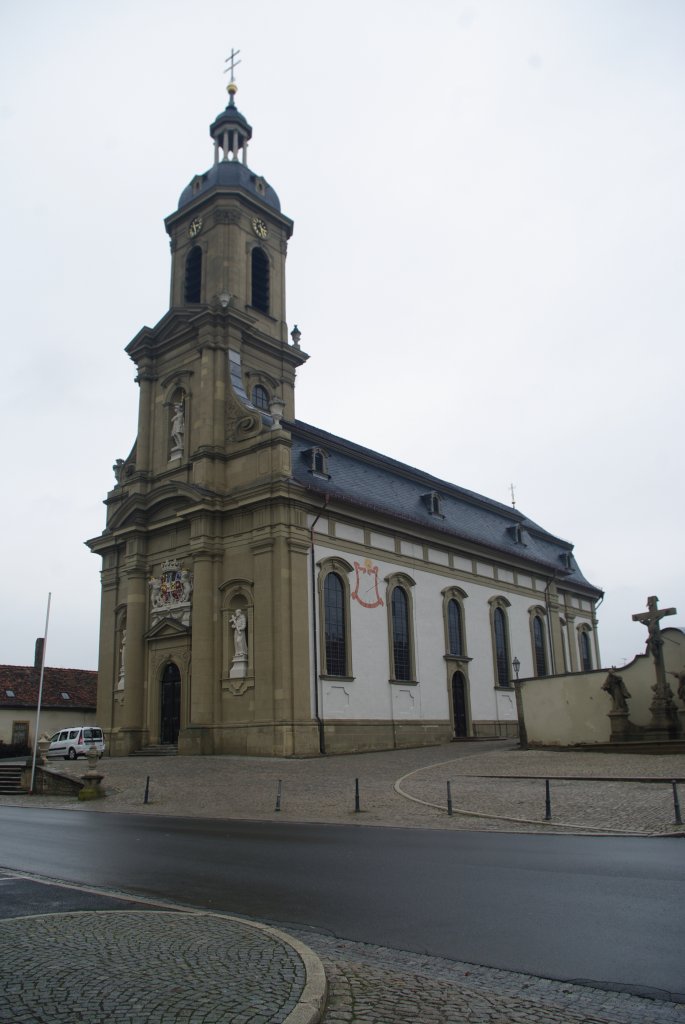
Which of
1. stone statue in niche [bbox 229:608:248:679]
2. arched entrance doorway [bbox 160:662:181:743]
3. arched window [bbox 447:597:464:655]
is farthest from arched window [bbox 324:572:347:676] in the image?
arched window [bbox 447:597:464:655]

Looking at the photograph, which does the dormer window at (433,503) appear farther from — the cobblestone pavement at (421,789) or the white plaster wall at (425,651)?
the cobblestone pavement at (421,789)

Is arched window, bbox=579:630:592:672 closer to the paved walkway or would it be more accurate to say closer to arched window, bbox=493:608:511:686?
arched window, bbox=493:608:511:686

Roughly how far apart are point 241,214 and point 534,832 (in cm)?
3499

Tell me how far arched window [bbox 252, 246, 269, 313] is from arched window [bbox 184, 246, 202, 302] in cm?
270

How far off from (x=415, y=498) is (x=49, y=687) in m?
30.9

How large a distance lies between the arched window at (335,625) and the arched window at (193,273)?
16.6 m

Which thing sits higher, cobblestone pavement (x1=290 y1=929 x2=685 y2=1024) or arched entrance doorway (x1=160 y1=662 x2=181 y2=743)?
arched entrance doorway (x1=160 y1=662 x2=181 y2=743)

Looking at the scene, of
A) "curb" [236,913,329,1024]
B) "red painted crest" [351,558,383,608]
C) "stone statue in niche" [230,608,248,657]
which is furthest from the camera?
"red painted crest" [351,558,383,608]

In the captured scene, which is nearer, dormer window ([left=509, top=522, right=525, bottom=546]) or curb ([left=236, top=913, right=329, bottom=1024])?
curb ([left=236, top=913, right=329, bottom=1024])

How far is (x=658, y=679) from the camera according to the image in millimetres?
29312

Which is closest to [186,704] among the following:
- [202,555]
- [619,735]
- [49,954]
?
[202,555]

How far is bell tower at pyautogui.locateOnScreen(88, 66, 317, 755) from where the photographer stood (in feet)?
107

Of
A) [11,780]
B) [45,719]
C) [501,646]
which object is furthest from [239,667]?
[45,719]

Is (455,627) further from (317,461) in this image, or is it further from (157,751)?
(157,751)
